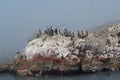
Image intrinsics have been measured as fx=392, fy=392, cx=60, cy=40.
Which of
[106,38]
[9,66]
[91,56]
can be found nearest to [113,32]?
[106,38]

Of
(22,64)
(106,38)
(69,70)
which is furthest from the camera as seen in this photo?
(106,38)

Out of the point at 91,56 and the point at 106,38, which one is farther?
the point at 106,38

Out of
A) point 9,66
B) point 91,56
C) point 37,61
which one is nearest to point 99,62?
point 91,56

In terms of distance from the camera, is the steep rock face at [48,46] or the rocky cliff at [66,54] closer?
the rocky cliff at [66,54]

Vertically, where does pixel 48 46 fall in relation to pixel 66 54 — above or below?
above

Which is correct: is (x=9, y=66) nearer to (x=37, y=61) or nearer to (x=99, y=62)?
(x=37, y=61)

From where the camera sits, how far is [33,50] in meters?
104

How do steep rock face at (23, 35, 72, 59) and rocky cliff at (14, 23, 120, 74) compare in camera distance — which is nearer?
rocky cliff at (14, 23, 120, 74)

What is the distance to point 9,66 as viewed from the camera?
385ft

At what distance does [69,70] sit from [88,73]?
17.0ft

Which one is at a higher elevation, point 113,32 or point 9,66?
point 113,32

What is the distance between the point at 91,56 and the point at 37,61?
1425 cm

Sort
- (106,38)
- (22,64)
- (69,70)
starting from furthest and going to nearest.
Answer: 1. (106,38)
2. (22,64)
3. (69,70)

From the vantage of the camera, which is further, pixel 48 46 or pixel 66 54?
pixel 48 46
